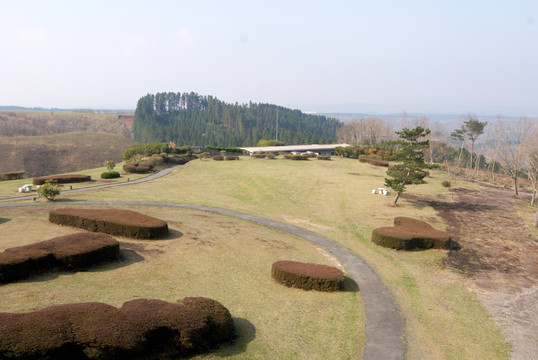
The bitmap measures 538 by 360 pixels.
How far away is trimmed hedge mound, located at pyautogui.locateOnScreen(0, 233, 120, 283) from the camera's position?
1470 centimetres

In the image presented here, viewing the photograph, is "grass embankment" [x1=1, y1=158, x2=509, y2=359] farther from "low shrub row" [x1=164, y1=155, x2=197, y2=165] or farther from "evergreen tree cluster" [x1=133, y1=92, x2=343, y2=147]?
"evergreen tree cluster" [x1=133, y1=92, x2=343, y2=147]

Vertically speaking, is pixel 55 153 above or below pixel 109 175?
below

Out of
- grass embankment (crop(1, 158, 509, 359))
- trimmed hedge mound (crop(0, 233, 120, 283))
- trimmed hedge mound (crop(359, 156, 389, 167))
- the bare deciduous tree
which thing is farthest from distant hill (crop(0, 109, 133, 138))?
the bare deciduous tree

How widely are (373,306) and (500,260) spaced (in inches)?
479

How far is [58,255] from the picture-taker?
52.9 feet

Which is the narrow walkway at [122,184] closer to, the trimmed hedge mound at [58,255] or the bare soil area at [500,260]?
the trimmed hedge mound at [58,255]

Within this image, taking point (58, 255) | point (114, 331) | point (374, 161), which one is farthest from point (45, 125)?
point (114, 331)

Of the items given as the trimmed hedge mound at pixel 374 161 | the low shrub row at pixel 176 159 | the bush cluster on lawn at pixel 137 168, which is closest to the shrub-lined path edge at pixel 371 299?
the bush cluster on lawn at pixel 137 168

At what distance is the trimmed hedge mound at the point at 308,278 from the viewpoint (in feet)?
57.6

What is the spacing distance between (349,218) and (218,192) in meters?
15.4

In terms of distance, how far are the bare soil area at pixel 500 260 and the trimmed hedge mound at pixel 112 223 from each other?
18.1 m

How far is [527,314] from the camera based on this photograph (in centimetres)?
1688

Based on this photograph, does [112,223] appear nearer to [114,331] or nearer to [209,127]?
[114,331]

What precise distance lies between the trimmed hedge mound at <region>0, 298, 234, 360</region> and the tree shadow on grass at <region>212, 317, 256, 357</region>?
0.28 m
